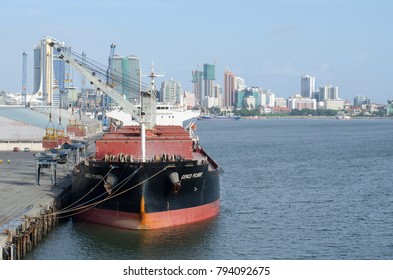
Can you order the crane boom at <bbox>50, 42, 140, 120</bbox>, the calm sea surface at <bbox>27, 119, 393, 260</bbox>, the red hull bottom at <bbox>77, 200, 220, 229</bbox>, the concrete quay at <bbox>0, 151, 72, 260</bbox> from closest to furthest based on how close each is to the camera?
the concrete quay at <bbox>0, 151, 72, 260</bbox>, the calm sea surface at <bbox>27, 119, 393, 260</bbox>, the red hull bottom at <bbox>77, 200, 220, 229</bbox>, the crane boom at <bbox>50, 42, 140, 120</bbox>

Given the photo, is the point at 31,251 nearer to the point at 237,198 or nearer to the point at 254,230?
the point at 254,230

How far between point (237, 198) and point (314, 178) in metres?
12.0

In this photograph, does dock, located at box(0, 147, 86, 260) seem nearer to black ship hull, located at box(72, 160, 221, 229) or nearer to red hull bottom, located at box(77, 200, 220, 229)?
red hull bottom, located at box(77, 200, 220, 229)

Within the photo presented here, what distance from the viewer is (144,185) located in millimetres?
30125

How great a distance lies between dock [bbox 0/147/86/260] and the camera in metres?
25.4

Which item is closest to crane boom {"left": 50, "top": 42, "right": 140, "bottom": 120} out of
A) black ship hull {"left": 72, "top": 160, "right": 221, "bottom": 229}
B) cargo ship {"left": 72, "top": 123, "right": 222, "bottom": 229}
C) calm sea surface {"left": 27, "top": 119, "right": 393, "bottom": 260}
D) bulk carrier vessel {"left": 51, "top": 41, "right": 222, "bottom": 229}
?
bulk carrier vessel {"left": 51, "top": 41, "right": 222, "bottom": 229}

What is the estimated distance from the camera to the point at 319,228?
3167 centimetres

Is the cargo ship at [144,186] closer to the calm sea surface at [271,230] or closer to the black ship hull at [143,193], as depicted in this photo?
the black ship hull at [143,193]

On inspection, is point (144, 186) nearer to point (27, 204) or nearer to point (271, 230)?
point (27, 204)

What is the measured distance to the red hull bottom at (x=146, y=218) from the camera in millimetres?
30131

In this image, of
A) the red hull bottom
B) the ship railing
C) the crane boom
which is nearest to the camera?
the red hull bottom

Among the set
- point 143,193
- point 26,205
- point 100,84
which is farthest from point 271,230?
point 100,84

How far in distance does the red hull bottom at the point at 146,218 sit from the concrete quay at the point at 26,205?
185 cm

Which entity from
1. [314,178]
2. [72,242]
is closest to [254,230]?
[72,242]
